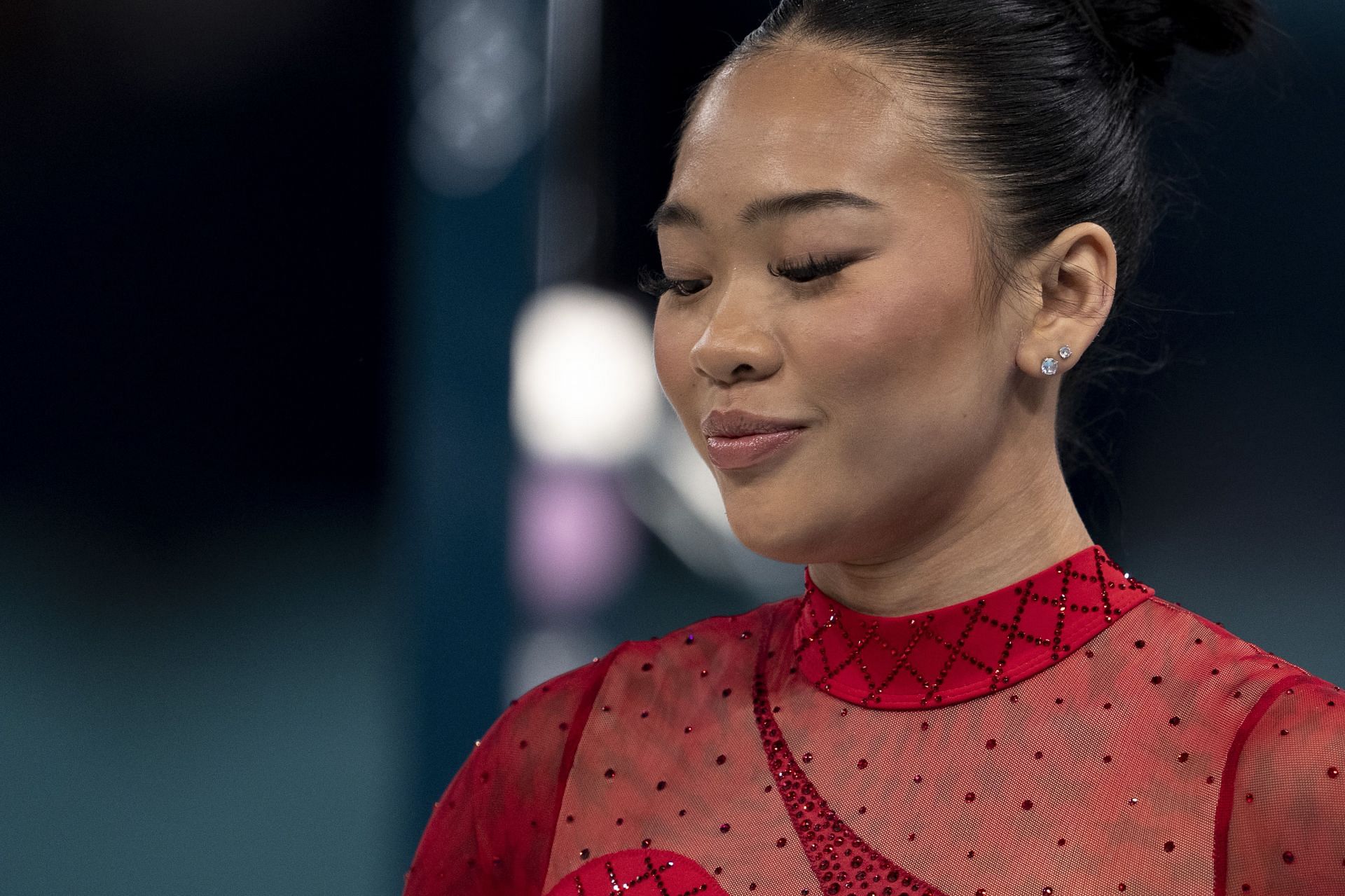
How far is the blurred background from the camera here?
1.78 m

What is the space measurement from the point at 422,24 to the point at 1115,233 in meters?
1.15

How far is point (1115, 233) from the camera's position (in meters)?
1.03

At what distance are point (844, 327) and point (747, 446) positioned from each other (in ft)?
0.32

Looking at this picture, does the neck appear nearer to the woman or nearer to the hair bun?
the woman

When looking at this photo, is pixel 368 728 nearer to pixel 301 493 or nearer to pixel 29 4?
pixel 301 493

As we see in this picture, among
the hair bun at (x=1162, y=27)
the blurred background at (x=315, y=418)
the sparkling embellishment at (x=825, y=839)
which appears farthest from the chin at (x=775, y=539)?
the blurred background at (x=315, y=418)

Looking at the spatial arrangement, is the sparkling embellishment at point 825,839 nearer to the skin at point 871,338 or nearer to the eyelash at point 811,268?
the skin at point 871,338

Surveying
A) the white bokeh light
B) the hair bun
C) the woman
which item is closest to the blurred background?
the white bokeh light

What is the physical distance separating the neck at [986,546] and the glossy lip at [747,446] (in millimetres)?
117

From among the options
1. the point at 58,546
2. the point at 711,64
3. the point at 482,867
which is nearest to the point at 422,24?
the point at 711,64

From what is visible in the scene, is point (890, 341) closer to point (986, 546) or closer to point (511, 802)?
point (986, 546)

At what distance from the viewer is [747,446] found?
94cm

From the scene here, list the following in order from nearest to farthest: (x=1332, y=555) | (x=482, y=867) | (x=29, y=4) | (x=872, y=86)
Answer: (x=872, y=86)
(x=482, y=867)
(x=1332, y=555)
(x=29, y=4)

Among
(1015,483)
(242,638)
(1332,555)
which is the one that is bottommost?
(242,638)
